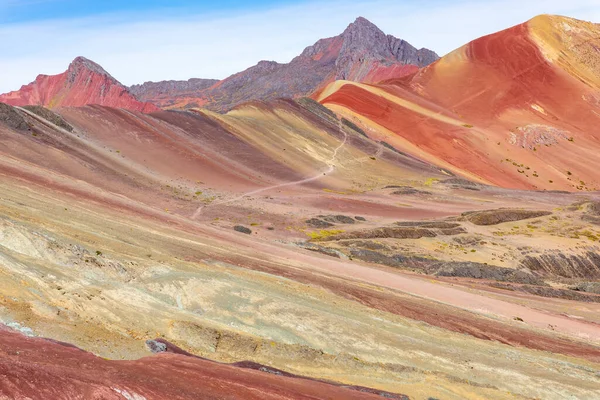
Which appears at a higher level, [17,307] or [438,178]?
[438,178]

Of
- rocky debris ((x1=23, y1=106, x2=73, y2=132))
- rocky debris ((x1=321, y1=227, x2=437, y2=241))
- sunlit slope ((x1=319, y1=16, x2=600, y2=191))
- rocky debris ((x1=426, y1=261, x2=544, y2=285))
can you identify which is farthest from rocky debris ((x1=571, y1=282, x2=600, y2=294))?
sunlit slope ((x1=319, y1=16, x2=600, y2=191))

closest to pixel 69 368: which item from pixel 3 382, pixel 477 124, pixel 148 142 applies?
pixel 3 382

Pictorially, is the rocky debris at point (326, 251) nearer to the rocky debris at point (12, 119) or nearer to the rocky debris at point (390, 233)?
the rocky debris at point (390, 233)

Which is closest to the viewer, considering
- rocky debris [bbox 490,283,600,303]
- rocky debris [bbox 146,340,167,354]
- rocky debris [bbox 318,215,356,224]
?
rocky debris [bbox 146,340,167,354]

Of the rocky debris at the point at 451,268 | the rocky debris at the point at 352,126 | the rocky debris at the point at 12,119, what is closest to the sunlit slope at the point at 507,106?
the rocky debris at the point at 352,126

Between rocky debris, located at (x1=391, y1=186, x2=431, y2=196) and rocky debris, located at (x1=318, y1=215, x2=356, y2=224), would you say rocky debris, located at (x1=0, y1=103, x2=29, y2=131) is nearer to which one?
rocky debris, located at (x1=318, y1=215, x2=356, y2=224)

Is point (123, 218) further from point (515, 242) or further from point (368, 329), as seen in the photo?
point (515, 242)
